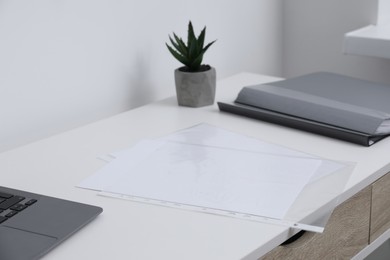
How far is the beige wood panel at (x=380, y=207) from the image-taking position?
3.59 ft

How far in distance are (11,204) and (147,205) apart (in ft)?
0.66

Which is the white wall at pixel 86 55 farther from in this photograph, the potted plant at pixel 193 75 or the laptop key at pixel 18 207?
the laptop key at pixel 18 207

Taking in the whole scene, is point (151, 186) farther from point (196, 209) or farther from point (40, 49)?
point (40, 49)

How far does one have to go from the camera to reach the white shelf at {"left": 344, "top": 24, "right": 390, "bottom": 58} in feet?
5.23

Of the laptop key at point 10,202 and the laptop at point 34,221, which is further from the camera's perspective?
the laptop key at point 10,202

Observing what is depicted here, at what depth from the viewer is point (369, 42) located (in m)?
1.62

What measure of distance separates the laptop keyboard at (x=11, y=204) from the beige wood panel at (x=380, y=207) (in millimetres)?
562

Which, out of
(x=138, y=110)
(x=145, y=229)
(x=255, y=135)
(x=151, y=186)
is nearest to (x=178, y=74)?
(x=138, y=110)

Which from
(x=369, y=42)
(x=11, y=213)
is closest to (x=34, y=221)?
(x=11, y=213)

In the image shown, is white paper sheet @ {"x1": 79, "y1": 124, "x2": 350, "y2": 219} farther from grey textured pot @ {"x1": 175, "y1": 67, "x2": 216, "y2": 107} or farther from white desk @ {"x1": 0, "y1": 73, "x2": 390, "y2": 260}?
grey textured pot @ {"x1": 175, "y1": 67, "x2": 216, "y2": 107}

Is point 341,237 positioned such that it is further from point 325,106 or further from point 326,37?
point 326,37

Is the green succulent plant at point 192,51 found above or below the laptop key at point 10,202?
above

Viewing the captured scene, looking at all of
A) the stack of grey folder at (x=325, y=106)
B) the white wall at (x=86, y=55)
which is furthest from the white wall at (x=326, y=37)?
the stack of grey folder at (x=325, y=106)

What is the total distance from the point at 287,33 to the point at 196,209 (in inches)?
43.8
